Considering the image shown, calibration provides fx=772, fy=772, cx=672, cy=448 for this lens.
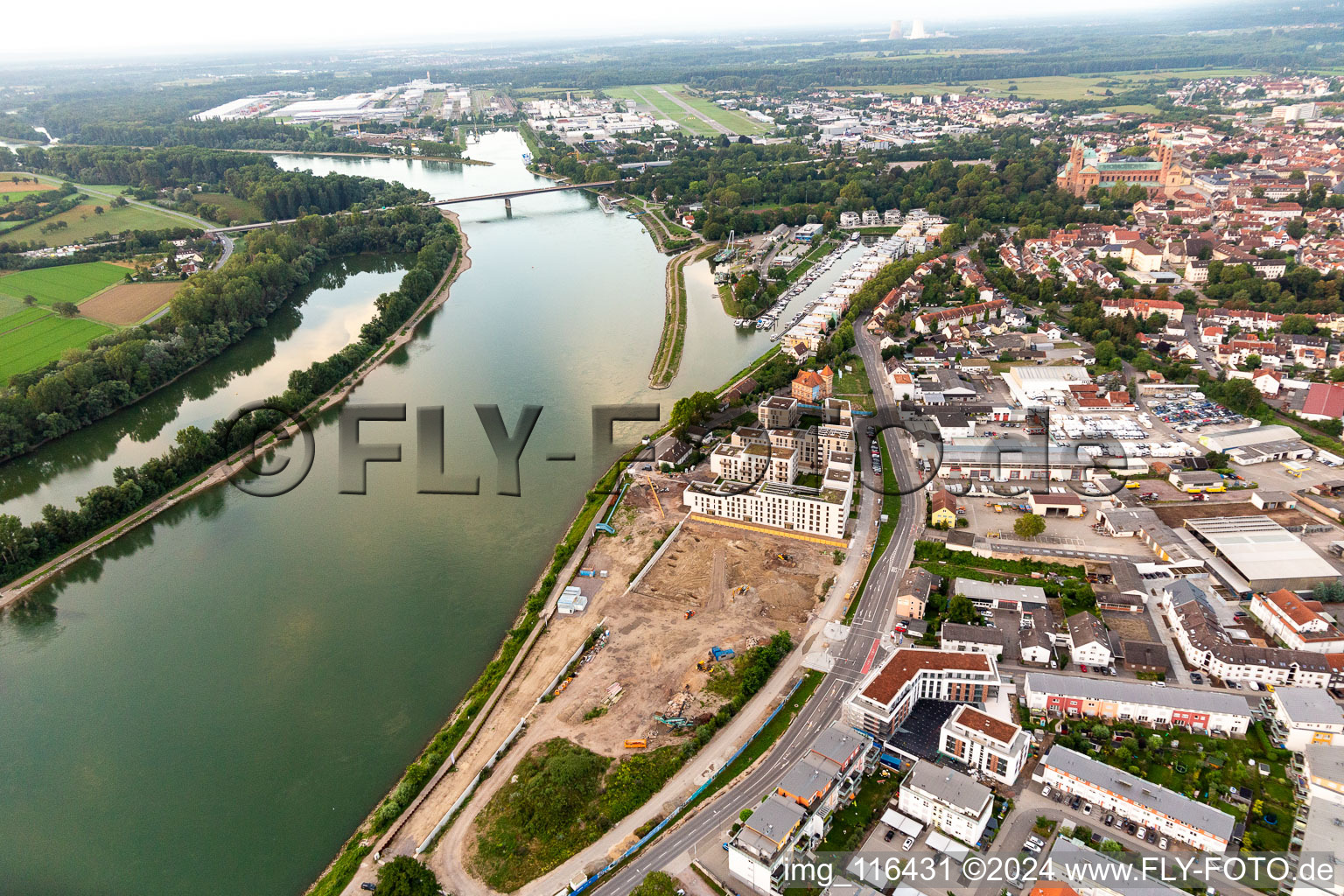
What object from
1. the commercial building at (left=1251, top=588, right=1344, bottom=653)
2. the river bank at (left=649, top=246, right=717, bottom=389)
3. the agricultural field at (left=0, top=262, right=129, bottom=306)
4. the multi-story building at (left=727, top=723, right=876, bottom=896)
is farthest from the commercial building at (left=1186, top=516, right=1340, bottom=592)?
the agricultural field at (left=0, top=262, right=129, bottom=306)

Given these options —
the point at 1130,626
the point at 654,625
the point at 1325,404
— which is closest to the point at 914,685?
the point at 1130,626

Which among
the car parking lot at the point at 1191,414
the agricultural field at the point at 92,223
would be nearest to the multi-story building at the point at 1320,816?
the car parking lot at the point at 1191,414

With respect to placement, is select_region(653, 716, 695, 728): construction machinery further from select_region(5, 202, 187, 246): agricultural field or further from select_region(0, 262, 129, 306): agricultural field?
select_region(5, 202, 187, 246): agricultural field

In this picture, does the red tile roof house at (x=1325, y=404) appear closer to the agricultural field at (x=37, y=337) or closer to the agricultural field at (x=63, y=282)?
the agricultural field at (x=37, y=337)

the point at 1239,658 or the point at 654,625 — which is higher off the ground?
the point at 1239,658

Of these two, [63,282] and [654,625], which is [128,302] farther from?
[654,625]

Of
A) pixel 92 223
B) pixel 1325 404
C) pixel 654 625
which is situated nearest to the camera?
pixel 654 625
